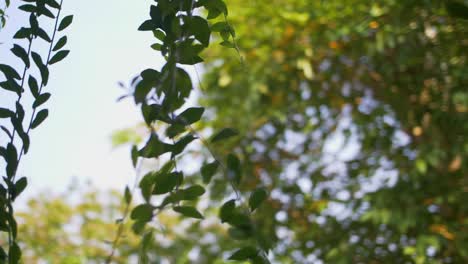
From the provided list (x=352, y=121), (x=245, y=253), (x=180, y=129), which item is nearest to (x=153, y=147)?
(x=180, y=129)

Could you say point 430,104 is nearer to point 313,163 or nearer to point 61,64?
point 313,163

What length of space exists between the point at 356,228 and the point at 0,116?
207 centimetres

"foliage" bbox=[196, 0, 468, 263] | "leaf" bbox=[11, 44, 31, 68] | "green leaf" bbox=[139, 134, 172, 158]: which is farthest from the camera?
"foliage" bbox=[196, 0, 468, 263]

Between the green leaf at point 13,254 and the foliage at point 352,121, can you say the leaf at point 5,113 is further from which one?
the foliage at point 352,121

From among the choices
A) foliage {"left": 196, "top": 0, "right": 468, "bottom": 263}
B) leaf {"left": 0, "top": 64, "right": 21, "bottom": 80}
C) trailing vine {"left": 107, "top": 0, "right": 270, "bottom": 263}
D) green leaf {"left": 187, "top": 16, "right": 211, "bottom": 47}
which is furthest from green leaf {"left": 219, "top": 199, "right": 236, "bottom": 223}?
foliage {"left": 196, "top": 0, "right": 468, "bottom": 263}

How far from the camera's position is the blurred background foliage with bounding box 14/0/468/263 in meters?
2.24

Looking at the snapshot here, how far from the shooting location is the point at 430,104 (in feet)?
8.41

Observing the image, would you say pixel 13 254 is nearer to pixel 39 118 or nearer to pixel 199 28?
pixel 39 118

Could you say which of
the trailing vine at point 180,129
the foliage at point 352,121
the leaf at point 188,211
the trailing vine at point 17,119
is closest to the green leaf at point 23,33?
the trailing vine at point 17,119

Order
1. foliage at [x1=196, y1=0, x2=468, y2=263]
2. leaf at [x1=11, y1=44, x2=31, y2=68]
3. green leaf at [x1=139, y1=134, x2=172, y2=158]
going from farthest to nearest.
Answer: foliage at [x1=196, y1=0, x2=468, y2=263]
leaf at [x1=11, y1=44, x2=31, y2=68]
green leaf at [x1=139, y1=134, x2=172, y2=158]

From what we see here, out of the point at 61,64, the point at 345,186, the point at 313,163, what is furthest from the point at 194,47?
the point at 313,163

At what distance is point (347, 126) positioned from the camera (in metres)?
2.79

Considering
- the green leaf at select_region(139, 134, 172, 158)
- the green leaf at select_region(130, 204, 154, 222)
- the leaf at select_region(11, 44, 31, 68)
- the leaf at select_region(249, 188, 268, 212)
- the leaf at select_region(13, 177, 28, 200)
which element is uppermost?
the leaf at select_region(11, 44, 31, 68)

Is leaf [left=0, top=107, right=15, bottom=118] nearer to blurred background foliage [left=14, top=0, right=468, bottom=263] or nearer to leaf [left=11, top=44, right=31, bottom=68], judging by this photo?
leaf [left=11, top=44, right=31, bottom=68]
